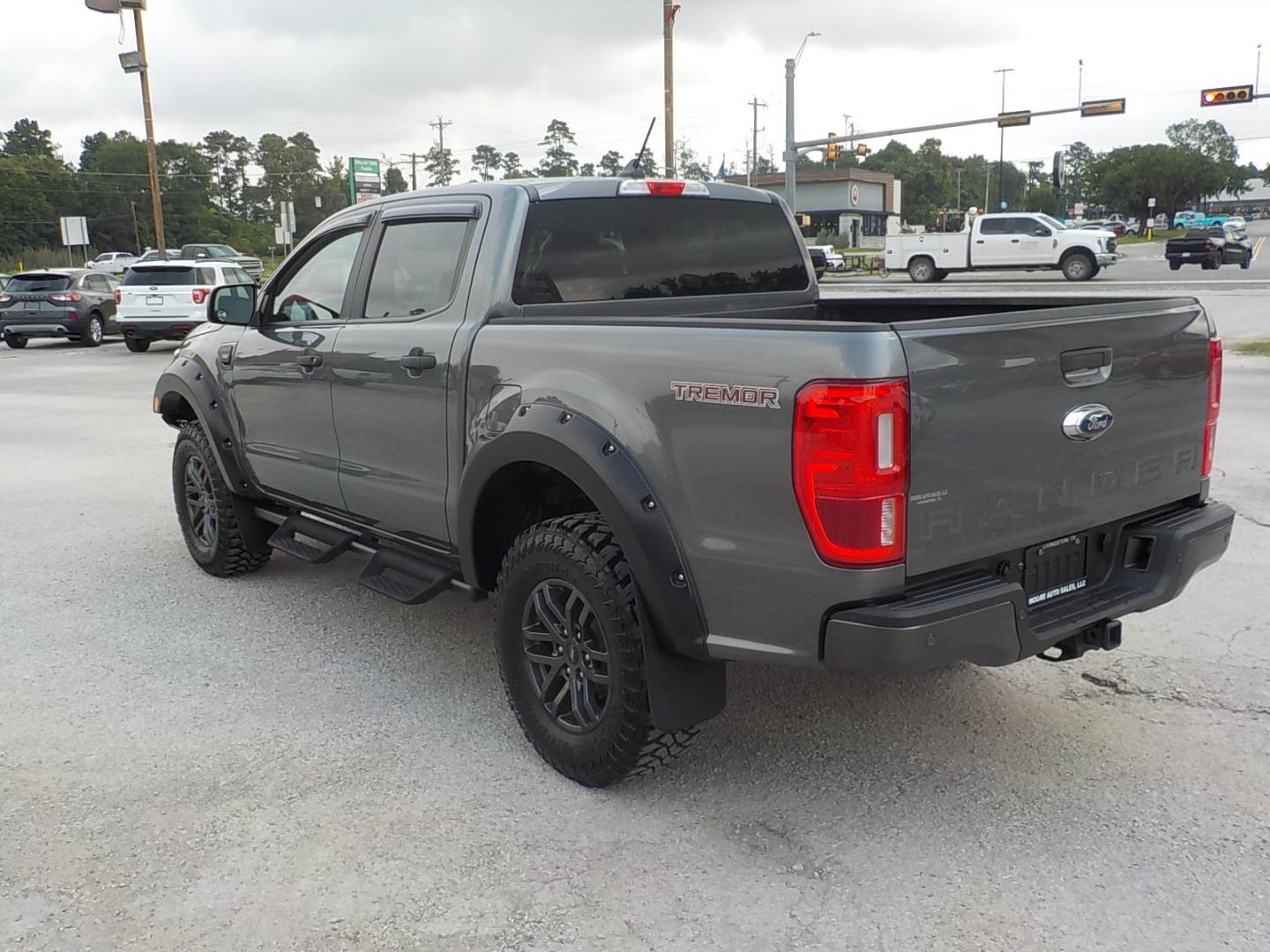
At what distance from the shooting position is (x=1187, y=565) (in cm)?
342

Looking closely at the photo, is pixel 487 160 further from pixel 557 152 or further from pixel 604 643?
pixel 604 643

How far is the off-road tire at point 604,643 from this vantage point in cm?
322

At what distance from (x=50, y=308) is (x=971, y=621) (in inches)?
948

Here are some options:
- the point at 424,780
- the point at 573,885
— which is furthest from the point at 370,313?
the point at 573,885

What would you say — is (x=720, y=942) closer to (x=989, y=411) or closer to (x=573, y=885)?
(x=573, y=885)

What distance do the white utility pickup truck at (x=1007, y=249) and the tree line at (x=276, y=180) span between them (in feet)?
129

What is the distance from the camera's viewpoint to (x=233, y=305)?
512 centimetres

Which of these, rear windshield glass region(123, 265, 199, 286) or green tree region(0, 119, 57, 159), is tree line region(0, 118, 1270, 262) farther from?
rear windshield glass region(123, 265, 199, 286)

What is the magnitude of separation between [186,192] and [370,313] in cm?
11788

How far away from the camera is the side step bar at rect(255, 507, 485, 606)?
4117 mm

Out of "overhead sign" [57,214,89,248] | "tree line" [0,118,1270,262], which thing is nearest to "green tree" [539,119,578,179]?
"tree line" [0,118,1270,262]

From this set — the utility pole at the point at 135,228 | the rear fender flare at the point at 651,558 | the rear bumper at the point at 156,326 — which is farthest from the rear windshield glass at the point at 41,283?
the utility pole at the point at 135,228

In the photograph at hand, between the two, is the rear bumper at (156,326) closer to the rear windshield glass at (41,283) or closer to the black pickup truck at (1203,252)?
the rear windshield glass at (41,283)

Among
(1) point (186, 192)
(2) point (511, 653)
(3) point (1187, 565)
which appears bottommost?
(2) point (511, 653)
